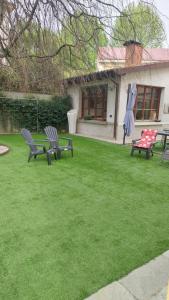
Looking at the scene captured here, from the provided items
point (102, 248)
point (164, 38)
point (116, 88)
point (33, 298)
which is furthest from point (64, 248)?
point (116, 88)

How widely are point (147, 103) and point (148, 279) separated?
405 inches

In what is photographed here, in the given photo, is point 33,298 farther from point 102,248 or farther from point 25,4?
point 25,4

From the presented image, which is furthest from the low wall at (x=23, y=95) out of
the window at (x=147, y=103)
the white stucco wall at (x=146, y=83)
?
the window at (x=147, y=103)

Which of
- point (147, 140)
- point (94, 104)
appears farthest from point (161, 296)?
point (94, 104)

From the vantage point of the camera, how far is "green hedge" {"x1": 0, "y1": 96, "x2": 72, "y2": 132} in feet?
38.1

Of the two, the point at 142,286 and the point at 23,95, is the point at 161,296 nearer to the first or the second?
the point at 142,286

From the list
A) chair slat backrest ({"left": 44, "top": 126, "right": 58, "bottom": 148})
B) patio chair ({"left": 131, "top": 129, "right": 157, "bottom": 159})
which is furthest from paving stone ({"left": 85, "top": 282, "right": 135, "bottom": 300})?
patio chair ({"left": 131, "top": 129, "right": 157, "bottom": 159})

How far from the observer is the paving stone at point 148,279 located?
1.96 m

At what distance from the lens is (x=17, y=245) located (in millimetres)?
2629

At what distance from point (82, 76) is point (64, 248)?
A: 9.47 ft

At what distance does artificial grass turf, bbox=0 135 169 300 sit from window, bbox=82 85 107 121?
618 cm

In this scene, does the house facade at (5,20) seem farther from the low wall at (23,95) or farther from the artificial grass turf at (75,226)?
the low wall at (23,95)

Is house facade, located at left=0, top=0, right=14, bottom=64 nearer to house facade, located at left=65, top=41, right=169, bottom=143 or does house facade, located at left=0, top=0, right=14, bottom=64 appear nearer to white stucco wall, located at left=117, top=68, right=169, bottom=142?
house facade, located at left=65, top=41, right=169, bottom=143

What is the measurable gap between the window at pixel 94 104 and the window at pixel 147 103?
163cm
